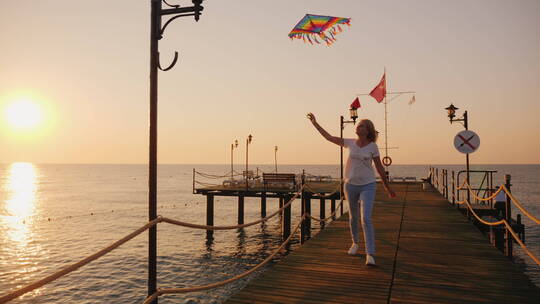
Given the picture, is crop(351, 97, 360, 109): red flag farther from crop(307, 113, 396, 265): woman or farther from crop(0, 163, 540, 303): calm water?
crop(307, 113, 396, 265): woman

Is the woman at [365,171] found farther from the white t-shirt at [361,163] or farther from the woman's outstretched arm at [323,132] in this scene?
the woman's outstretched arm at [323,132]

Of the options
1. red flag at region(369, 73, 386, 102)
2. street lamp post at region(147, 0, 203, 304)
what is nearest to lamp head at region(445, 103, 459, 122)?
red flag at region(369, 73, 386, 102)

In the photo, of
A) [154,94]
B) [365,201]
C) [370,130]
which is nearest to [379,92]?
[370,130]

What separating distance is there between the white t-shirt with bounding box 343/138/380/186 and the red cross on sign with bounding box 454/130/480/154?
10.5m

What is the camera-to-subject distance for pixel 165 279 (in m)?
16.2

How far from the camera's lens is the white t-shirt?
5.46 m

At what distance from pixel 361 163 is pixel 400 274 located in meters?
1.73

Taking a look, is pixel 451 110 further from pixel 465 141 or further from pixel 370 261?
pixel 370 261

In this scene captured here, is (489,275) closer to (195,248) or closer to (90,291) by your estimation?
(90,291)

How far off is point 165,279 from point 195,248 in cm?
623

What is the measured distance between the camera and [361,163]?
5.52 meters

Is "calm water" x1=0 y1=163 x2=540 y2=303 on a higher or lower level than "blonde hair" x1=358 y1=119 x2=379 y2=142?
lower

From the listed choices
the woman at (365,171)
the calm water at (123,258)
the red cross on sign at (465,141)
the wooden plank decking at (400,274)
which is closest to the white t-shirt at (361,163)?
the woman at (365,171)

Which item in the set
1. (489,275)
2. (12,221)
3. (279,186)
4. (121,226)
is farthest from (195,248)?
(12,221)
